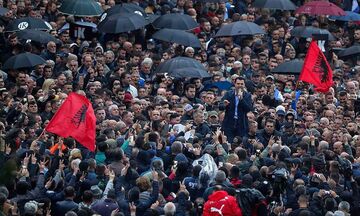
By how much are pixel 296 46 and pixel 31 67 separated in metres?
6.85

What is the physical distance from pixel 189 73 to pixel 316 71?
7.71 ft

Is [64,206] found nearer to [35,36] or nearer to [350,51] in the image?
[35,36]

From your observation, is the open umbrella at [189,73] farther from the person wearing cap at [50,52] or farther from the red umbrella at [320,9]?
the red umbrella at [320,9]

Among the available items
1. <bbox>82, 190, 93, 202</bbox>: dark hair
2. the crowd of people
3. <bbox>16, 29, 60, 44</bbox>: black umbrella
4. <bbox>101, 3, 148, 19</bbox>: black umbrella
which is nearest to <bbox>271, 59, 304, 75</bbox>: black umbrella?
the crowd of people

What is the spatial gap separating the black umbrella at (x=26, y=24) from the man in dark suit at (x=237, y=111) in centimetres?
552

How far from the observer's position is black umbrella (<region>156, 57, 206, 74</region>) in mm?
26172

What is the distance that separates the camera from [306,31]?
30422 millimetres

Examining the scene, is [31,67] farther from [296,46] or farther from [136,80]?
[296,46]

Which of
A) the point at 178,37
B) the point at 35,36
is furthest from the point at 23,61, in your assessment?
the point at 178,37

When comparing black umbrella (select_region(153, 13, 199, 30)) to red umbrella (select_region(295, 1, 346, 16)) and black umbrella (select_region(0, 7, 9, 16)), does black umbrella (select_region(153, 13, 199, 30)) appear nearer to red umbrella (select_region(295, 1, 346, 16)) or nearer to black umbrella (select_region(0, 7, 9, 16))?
red umbrella (select_region(295, 1, 346, 16))

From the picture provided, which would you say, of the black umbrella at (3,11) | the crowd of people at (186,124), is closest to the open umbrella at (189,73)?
the crowd of people at (186,124)

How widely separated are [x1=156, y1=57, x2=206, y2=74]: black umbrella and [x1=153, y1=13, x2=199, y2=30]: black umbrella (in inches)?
92.4

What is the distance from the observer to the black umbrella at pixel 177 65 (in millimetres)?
26172

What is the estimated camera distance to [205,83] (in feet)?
87.1
